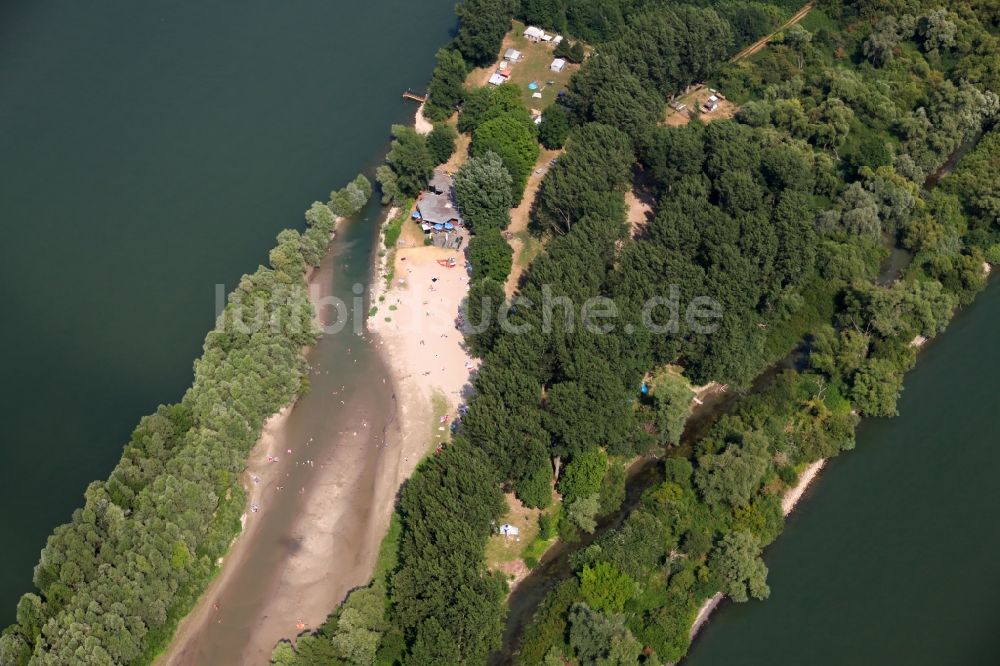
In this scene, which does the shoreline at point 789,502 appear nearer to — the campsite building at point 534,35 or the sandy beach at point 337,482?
the sandy beach at point 337,482

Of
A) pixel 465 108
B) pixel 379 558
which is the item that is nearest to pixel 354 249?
pixel 465 108

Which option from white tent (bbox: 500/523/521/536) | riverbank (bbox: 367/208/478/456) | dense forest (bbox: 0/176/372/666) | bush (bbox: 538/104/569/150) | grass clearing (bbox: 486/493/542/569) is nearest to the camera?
dense forest (bbox: 0/176/372/666)

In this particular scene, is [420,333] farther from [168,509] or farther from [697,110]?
[697,110]

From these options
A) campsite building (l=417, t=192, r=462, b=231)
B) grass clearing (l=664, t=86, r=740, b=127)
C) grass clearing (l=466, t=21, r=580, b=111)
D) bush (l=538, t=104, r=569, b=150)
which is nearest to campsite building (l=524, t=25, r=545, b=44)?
grass clearing (l=466, t=21, r=580, b=111)

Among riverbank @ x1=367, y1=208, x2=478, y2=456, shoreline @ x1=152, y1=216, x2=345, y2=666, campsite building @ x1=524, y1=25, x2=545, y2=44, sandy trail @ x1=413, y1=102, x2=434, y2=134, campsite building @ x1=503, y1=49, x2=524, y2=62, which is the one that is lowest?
shoreline @ x1=152, y1=216, x2=345, y2=666

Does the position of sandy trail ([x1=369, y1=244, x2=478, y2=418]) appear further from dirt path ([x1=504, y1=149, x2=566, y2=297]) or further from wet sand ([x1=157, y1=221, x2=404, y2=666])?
dirt path ([x1=504, y1=149, x2=566, y2=297])

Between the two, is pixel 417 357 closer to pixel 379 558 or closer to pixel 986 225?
pixel 379 558

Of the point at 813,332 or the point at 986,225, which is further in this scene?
the point at 986,225
